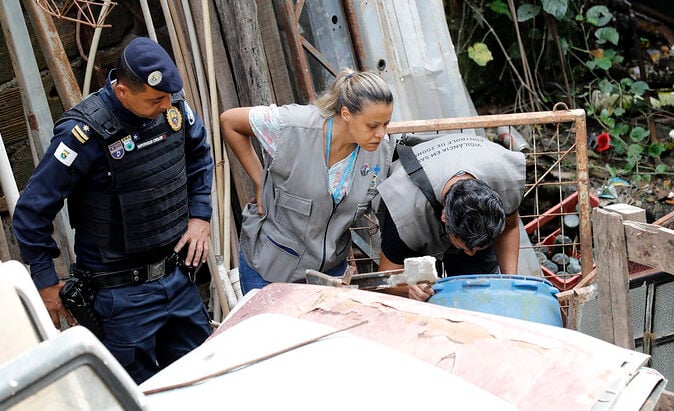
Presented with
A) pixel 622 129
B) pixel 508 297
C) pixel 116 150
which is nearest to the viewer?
pixel 508 297

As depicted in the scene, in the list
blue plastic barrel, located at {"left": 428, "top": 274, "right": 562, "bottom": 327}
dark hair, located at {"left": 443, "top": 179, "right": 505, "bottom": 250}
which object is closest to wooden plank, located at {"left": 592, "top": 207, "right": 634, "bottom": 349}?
blue plastic barrel, located at {"left": 428, "top": 274, "right": 562, "bottom": 327}

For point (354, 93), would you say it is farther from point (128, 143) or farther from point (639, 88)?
point (639, 88)

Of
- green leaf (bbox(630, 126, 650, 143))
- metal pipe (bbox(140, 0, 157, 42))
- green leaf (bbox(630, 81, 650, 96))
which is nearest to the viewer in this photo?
metal pipe (bbox(140, 0, 157, 42))

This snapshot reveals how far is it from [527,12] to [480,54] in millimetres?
541

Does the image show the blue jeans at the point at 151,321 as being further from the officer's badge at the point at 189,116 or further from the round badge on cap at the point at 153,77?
the round badge on cap at the point at 153,77

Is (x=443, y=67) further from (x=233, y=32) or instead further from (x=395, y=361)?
(x=395, y=361)

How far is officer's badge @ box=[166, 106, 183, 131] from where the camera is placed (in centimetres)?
324

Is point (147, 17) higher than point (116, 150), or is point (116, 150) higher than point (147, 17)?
point (147, 17)

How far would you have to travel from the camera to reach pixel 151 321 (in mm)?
3324

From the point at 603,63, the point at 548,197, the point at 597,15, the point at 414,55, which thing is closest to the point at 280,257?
the point at 414,55

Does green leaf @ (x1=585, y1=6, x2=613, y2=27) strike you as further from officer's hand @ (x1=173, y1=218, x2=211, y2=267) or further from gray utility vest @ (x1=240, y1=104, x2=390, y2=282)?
officer's hand @ (x1=173, y1=218, x2=211, y2=267)

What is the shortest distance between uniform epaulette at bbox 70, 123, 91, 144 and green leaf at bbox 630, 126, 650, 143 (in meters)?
4.82

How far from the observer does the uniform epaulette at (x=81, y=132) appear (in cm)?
294

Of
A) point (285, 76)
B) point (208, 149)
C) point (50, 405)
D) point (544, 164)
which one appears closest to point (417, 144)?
point (208, 149)
